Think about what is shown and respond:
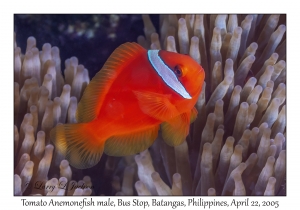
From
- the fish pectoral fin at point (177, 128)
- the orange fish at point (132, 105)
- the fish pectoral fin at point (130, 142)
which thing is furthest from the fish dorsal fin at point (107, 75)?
the fish pectoral fin at point (177, 128)

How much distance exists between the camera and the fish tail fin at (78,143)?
45.9 inches

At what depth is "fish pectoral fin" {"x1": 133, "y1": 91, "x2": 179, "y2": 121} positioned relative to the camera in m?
1.09

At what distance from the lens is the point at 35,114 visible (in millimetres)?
1283

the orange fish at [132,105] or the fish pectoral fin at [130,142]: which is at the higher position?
the orange fish at [132,105]

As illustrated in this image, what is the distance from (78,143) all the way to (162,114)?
29cm

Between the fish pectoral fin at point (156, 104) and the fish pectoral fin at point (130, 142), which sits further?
the fish pectoral fin at point (130, 142)

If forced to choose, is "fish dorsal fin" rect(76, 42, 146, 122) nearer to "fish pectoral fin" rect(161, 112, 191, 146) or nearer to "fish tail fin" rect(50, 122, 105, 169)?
"fish tail fin" rect(50, 122, 105, 169)

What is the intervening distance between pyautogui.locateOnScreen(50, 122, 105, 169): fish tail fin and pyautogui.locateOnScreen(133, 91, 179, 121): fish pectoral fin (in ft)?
0.61

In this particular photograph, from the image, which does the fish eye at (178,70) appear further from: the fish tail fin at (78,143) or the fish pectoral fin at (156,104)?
the fish tail fin at (78,143)

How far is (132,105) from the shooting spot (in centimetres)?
114
